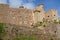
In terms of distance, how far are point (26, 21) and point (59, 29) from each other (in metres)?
4.08

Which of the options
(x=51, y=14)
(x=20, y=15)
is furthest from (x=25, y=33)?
(x=51, y=14)

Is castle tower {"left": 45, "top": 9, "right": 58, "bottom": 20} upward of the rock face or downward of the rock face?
upward

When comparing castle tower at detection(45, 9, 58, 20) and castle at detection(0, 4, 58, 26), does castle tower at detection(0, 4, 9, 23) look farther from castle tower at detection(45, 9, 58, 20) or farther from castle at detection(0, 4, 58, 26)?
castle tower at detection(45, 9, 58, 20)

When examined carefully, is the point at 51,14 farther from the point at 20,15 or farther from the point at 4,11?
the point at 4,11

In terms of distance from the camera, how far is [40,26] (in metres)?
23.7

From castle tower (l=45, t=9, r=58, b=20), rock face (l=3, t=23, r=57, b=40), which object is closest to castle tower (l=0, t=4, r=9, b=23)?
rock face (l=3, t=23, r=57, b=40)

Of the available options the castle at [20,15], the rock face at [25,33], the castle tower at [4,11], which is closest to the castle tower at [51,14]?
the castle at [20,15]

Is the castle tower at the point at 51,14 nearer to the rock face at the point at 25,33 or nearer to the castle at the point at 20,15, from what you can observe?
the castle at the point at 20,15

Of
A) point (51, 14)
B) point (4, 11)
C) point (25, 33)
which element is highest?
point (4, 11)

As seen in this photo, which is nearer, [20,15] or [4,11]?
[4,11]

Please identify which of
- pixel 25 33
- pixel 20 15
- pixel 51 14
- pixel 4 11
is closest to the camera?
pixel 25 33

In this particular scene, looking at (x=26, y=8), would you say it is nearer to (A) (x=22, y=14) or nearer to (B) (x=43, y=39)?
(A) (x=22, y=14)

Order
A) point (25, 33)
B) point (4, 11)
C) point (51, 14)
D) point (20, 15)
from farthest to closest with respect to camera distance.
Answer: point (51, 14) < point (20, 15) < point (4, 11) < point (25, 33)

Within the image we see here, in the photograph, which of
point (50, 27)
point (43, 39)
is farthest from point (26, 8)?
point (43, 39)
